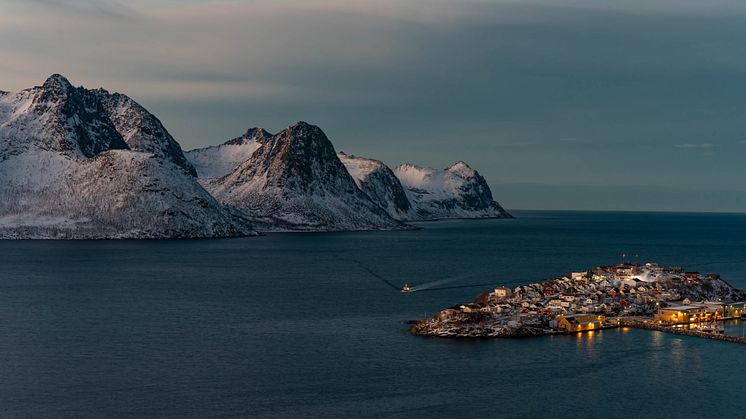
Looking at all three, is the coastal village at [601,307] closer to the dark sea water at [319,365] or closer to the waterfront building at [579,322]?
the waterfront building at [579,322]

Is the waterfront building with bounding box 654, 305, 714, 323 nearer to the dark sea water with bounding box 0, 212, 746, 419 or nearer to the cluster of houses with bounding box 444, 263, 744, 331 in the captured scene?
the cluster of houses with bounding box 444, 263, 744, 331

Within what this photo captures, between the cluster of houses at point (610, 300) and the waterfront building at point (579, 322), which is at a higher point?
the cluster of houses at point (610, 300)

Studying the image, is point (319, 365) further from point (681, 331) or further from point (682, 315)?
point (682, 315)

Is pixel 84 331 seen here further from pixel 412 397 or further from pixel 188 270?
pixel 188 270

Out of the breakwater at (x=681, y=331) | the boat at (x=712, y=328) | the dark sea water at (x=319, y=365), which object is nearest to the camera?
the dark sea water at (x=319, y=365)

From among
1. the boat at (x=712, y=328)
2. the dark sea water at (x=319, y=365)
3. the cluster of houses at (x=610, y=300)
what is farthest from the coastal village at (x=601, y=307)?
the dark sea water at (x=319, y=365)

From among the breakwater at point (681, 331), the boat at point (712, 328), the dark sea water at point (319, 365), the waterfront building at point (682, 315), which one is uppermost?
the waterfront building at point (682, 315)

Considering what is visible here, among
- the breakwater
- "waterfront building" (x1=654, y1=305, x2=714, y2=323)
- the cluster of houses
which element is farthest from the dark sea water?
the cluster of houses

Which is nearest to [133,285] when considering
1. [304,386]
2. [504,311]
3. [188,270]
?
[188,270]

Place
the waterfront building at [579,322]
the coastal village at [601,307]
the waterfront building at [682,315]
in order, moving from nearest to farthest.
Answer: the coastal village at [601,307], the waterfront building at [579,322], the waterfront building at [682,315]
